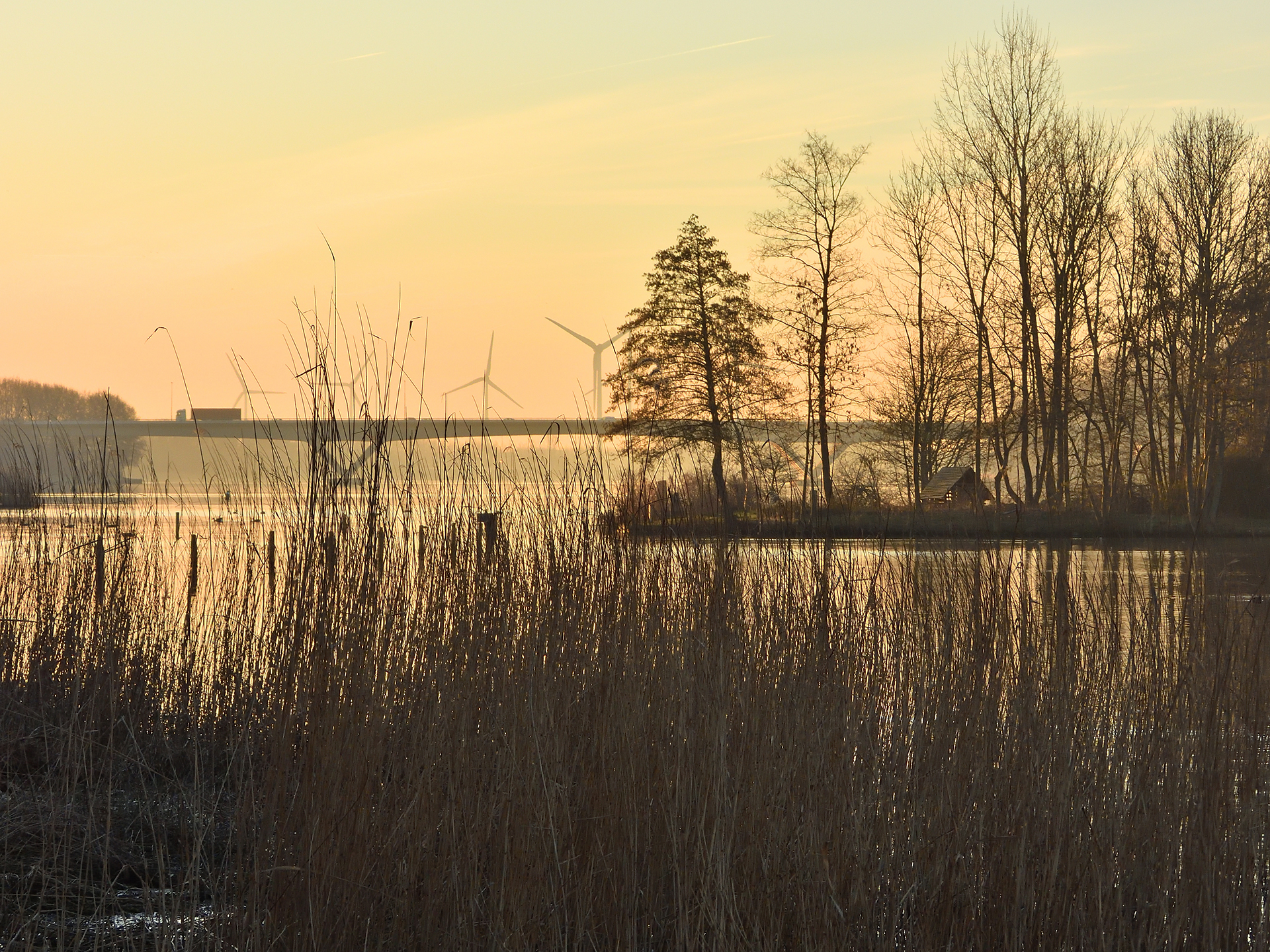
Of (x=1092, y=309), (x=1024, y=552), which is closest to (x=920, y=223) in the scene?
(x=1092, y=309)

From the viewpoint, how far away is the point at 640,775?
4.50 metres

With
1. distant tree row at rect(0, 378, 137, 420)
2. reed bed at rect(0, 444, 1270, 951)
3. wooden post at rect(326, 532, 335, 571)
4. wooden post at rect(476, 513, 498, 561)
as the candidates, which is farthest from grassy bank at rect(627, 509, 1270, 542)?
distant tree row at rect(0, 378, 137, 420)

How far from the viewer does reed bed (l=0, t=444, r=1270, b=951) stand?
3.76 m

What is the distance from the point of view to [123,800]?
564 centimetres

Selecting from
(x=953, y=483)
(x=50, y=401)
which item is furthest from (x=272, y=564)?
(x=50, y=401)

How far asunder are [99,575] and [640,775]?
436 centimetres

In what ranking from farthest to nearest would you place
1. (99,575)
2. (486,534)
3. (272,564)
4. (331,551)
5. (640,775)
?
1. (99,575)
2. (486,534)
3. (272,564)
4. (640,775)
5. (331,551)

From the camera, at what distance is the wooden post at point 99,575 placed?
7.09 metres

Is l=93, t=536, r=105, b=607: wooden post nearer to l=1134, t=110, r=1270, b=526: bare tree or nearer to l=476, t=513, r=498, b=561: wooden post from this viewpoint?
l=476, t=513, r=498, b=561: wooden post

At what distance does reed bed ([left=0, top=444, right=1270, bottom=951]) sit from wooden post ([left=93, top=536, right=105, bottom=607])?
871 mm

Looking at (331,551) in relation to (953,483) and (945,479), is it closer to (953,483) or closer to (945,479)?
(953,483)

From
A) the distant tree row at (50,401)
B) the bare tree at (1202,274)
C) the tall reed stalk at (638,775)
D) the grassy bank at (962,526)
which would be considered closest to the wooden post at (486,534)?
the tall reed stalk at (638,775)

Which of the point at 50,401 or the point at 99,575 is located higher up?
the point at 50,401

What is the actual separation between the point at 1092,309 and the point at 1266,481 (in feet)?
22.1
